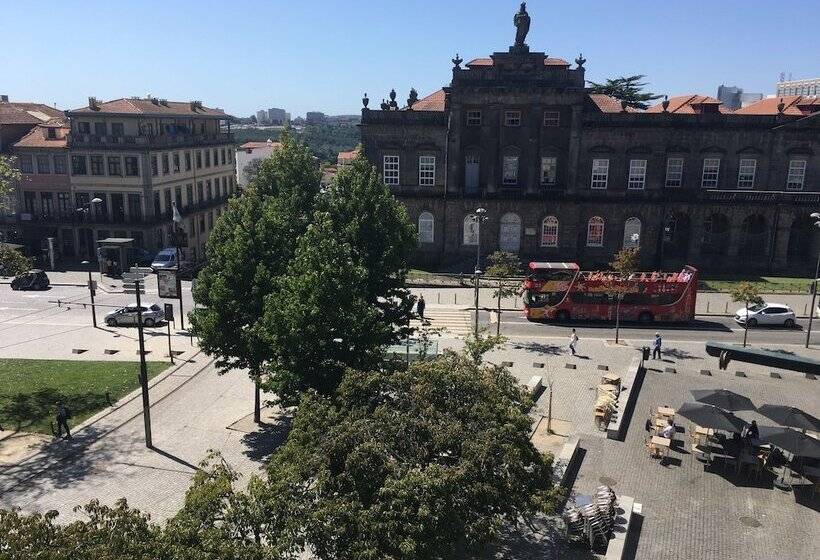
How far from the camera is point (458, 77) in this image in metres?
55.6

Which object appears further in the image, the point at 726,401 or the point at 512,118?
the point at 512,118

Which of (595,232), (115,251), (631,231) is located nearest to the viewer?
(115,251)

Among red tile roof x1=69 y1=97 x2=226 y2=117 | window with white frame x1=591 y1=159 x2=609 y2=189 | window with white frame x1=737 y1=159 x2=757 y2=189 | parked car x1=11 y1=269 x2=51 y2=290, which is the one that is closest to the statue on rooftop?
window with white frame x1=591 y1=159 x2=609 y2=189

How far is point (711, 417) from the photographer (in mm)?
22453

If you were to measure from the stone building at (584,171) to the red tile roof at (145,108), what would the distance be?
2055 centimetres

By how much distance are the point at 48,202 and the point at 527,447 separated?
5855cm

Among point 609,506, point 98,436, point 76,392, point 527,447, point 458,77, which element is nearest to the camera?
point 527,447

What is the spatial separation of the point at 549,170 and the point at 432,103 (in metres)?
12.3

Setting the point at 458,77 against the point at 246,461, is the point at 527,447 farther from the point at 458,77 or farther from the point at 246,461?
the point at 458,77

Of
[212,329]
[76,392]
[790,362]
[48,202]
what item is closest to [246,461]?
[212,329]

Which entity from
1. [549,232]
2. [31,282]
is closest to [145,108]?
[31,282]

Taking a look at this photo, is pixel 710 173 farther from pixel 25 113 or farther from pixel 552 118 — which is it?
pixel 25 113

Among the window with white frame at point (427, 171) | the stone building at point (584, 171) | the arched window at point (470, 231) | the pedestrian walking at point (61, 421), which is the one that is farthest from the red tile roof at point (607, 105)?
the pedestrian walking at point (61, 421)

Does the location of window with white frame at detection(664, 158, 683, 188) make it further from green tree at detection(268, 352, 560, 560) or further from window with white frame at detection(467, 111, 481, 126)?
green tree at detection(268, 352, 560, 560)
